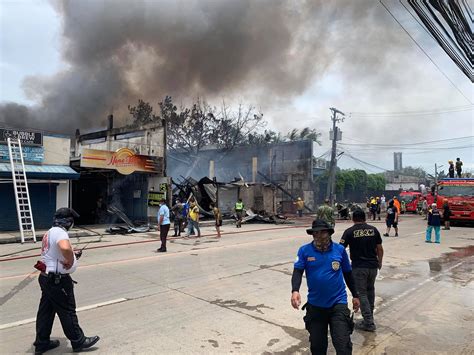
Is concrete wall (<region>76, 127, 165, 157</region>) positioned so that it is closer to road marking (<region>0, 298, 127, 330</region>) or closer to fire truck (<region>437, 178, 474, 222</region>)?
road marking (<region>0, 298, 127, 330</region>)

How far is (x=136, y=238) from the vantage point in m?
13.7

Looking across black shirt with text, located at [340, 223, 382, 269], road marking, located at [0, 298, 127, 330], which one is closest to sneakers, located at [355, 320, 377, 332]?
black shirt with text, located at [340, 223, 382, 269]

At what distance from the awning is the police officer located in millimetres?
11413

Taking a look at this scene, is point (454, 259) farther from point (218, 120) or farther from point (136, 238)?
point (218, 120)

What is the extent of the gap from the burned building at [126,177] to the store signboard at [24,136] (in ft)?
10.3

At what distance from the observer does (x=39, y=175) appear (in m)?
14.1

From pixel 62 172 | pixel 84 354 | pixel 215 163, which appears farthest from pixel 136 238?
pixel 215 163

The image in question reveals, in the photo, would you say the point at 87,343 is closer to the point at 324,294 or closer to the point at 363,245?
the point at 324,294

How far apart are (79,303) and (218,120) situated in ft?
94.9

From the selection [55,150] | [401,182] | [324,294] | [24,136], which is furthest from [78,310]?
[401,182]

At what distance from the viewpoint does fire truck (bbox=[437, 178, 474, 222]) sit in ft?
61.7

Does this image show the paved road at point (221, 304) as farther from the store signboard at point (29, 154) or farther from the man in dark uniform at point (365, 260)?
the store signboard at point (29, 154)

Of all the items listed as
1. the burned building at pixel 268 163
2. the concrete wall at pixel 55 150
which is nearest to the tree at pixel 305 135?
the burned building at pixel 268 163

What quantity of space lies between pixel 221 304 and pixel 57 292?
2372 mm
